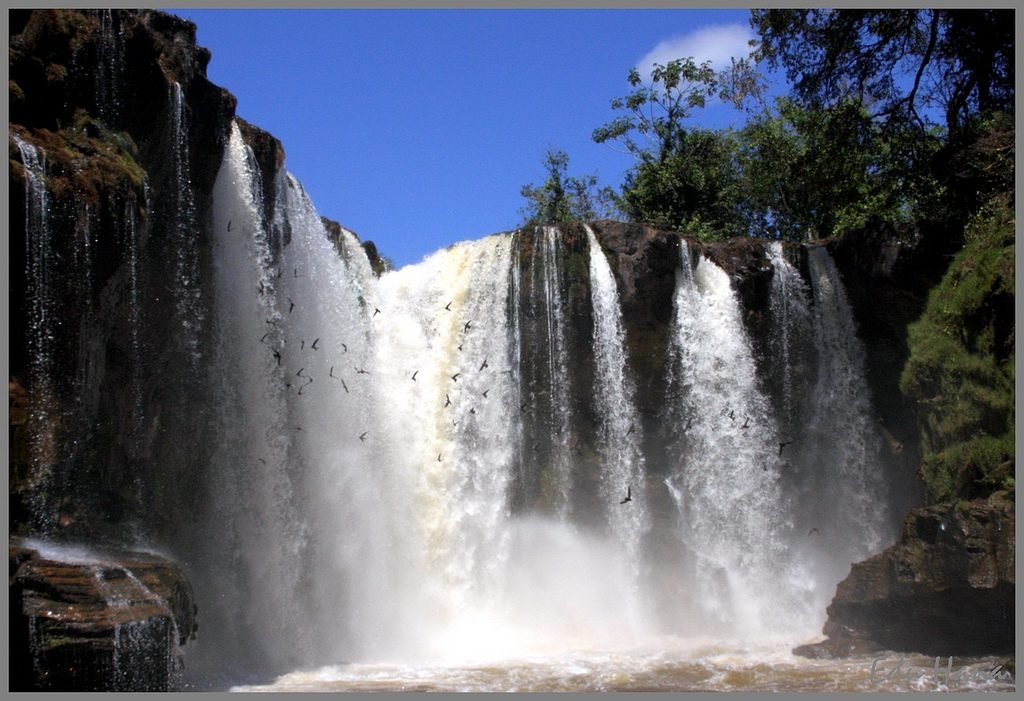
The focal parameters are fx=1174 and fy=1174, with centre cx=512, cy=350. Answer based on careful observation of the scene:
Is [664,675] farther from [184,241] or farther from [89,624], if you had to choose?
[184,241]

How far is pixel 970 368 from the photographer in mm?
18750

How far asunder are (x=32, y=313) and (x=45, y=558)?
2.76 metres

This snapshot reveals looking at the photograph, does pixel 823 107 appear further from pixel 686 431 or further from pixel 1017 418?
pixel 1017 418

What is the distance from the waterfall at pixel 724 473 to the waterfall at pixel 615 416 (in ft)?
2.31

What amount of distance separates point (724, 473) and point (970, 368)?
4.65 m

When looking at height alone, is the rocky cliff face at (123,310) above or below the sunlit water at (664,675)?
above

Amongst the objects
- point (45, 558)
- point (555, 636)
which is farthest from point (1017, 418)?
point (45, 558)

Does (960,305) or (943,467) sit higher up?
(960,305)

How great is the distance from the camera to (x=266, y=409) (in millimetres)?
A: 17500

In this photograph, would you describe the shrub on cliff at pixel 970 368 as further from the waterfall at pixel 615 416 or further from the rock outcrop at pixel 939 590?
the waterfall at pixel 615 416

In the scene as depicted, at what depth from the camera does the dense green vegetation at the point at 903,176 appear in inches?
730

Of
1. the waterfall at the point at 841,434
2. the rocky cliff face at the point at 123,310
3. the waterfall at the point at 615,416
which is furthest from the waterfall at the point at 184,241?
the waterfall at the point at 841,434

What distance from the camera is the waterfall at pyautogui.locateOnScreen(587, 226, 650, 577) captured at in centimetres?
2114

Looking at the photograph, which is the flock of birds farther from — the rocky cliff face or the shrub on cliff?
the shrub on cliff
